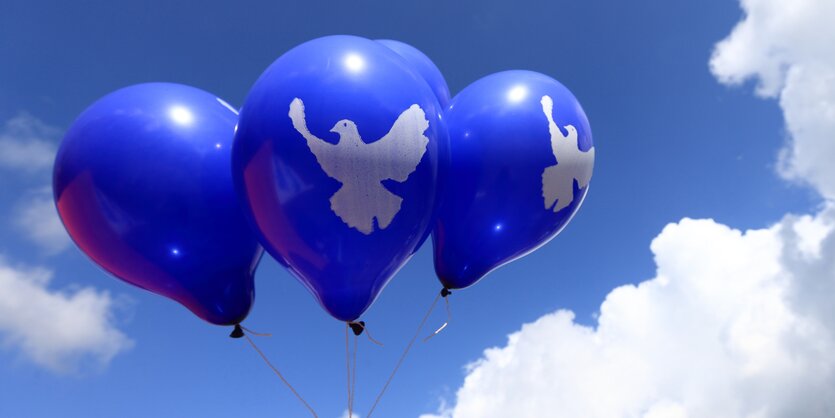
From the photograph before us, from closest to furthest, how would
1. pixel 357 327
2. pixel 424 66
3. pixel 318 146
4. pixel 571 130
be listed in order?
pixel 318 146 < pixel 357 327 < pixel 571 130 < pixel 424 66

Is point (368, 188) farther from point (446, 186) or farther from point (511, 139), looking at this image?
point (511, 139)

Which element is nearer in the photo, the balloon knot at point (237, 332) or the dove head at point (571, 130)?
the dove head at point (571, 130)

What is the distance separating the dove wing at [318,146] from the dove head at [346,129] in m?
0.10

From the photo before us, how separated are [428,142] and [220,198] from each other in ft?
6.17

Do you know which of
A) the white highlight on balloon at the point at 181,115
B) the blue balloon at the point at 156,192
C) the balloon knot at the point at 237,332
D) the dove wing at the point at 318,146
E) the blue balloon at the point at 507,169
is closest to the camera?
the dove wing at the point at 318,146

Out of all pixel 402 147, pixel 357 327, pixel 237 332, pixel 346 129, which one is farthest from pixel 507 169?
pixel 237 332

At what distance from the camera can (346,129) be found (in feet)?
11.4

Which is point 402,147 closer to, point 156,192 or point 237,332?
point 156,192

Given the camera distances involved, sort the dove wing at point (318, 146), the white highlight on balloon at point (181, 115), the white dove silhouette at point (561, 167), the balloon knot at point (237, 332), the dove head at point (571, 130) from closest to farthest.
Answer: the dove wing at point (318, 146), the white highlight on balloon at point (181, 115), the white dove silhouette at point (561, 167), the dove head at point (571, 130), the balloon knot at point (237, 332)

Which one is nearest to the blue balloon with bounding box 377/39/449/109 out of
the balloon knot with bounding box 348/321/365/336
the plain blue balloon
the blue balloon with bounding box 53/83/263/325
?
the plain blue balloon

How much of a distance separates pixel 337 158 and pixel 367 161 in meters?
0.21

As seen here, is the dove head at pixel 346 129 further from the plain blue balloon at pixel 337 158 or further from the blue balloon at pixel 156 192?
the blue balloon at pixel 156 192

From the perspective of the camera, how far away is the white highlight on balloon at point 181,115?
4.22 m

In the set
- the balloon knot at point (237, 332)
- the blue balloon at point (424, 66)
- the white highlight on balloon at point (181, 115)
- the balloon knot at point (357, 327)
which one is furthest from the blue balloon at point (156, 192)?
the blue balloon at point (424, 66)
